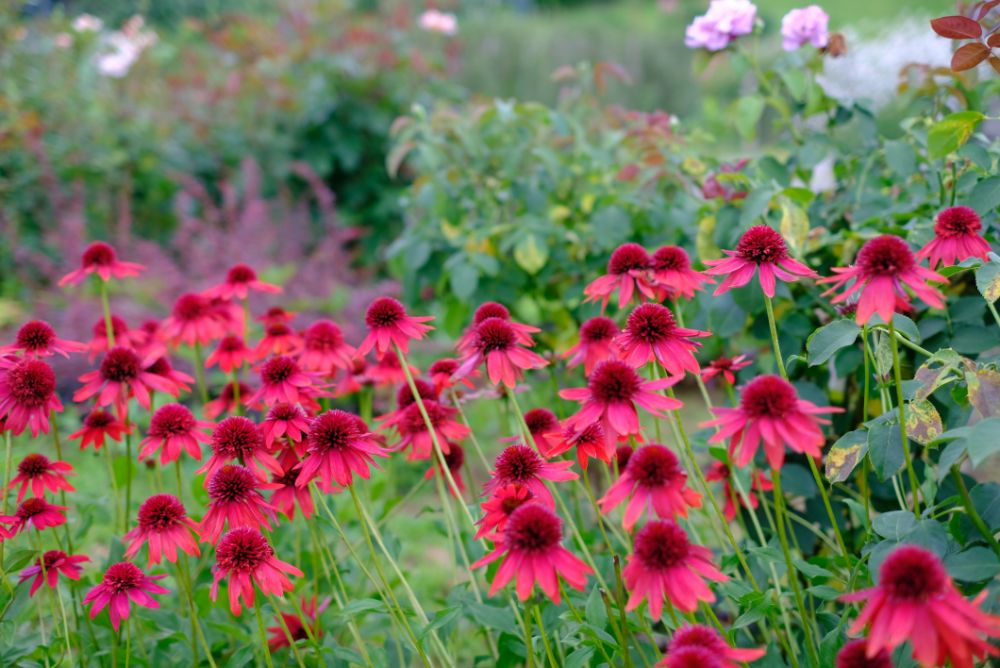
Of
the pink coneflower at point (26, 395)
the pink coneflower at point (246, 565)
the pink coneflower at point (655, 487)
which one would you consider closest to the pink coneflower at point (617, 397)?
the pink coneflower at point (655, 487)

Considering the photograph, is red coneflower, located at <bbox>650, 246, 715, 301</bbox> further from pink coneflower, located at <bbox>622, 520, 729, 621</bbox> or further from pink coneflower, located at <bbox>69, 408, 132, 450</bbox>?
pink coneflower, located at <bbox>69, 408, 132, 450</bbox>

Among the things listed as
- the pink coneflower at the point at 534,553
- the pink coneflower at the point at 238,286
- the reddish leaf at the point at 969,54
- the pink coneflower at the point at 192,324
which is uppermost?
the pink coneflower at the point at 238,286

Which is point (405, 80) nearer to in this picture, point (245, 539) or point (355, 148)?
point (355, 148)

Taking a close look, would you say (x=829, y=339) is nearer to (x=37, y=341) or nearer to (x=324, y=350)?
(x=324, y=350)

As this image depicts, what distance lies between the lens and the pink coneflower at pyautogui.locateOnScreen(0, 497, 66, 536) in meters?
1.16

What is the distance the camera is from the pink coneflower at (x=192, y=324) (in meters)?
1.56

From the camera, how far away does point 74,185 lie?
3.94 m

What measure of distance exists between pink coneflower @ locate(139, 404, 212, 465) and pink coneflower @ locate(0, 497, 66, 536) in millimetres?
136

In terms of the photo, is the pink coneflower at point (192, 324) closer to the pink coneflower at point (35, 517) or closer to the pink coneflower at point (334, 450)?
the pink coneflower at point (35, 517)

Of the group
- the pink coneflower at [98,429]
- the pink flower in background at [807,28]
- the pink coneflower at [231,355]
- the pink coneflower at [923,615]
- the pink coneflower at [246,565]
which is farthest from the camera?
the pink flower in background at [807,28]

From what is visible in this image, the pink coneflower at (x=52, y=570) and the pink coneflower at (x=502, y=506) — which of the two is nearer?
the pink coneflower at (x=502, y=506)

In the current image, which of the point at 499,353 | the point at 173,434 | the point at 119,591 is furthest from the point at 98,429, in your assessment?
the point at 499,353

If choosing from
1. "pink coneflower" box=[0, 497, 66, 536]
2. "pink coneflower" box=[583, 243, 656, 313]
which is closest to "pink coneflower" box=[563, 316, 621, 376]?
"pink coneflower" box=[583, 243, 656, 313]

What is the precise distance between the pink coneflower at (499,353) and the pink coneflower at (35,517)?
59 centimetres
